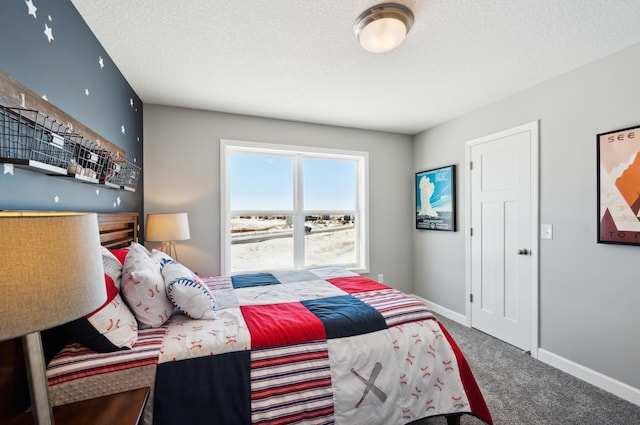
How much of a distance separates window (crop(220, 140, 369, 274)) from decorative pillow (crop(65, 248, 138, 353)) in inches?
76.9

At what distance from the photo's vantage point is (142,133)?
312 centimetres

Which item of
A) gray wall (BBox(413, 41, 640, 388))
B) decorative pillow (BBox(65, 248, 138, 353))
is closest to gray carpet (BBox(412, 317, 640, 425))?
gray wall (BBox(413, 41, 640, 388))

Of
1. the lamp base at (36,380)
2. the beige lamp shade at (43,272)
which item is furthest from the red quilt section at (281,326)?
the beige lamp shade at (43,272)

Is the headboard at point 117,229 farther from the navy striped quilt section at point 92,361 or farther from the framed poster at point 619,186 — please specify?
the framed poster at point 619,186

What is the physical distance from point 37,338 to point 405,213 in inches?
163

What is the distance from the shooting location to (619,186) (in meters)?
2.15

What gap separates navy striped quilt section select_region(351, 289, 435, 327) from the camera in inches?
70.1

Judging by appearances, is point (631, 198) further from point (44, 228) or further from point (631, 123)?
point (44, 228)

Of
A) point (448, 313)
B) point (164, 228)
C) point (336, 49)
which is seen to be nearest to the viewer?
point (336, 49)

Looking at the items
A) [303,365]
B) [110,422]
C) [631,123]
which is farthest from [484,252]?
[110,422]

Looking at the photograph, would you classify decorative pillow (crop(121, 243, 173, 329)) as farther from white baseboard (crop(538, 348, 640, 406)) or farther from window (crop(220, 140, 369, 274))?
white baseboard (crop(538, 348, 640, 406))

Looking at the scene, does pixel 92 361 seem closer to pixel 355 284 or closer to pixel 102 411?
pixel 102 411

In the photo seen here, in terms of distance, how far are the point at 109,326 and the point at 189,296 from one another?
0.39 m

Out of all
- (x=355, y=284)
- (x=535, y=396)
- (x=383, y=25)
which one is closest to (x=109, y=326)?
(x=355, y=284)
